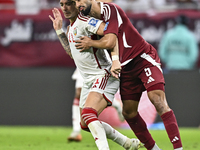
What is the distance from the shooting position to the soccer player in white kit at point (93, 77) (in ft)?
15.6

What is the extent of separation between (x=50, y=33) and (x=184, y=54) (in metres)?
3.11

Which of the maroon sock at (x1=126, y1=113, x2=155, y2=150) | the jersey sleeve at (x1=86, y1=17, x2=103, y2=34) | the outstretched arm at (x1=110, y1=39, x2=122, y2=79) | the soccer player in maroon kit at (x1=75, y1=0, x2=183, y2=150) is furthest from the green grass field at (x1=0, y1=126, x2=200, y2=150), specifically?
the jersey sleeve at (x1=86, y1=17, x2=103, y2=34)

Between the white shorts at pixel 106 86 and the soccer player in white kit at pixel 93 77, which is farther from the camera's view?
the white shorts at pixel 106 86

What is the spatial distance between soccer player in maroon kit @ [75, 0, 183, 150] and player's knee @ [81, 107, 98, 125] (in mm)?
482

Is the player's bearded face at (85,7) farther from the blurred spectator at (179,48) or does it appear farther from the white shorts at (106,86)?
the blurred spectator at (179,48)

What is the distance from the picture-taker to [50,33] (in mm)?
9812

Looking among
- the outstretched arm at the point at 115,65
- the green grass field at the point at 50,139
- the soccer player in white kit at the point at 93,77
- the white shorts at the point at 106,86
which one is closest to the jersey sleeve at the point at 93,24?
the soccer player in white kit at the point at 93,77

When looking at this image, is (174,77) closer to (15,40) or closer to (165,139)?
(165,139)

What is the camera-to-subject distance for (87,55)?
16.7ft

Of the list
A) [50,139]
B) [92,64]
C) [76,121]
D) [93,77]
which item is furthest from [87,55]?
[50,139]

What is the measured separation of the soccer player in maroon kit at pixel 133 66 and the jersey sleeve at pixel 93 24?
0.08 m

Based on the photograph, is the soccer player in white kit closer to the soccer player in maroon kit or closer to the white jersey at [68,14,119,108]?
the white jersey at [68,14,119,108]

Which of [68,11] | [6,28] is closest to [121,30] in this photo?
[68,11]

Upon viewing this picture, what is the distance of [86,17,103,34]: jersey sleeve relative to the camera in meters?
4.85
